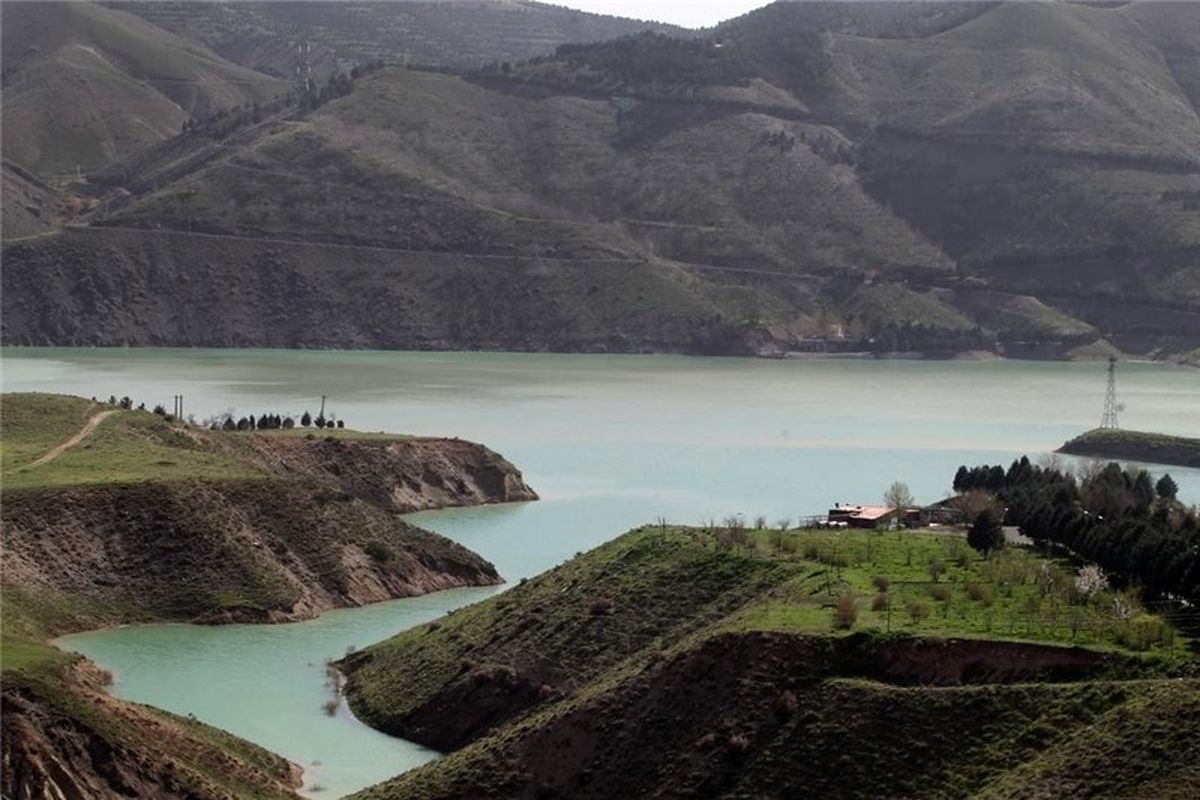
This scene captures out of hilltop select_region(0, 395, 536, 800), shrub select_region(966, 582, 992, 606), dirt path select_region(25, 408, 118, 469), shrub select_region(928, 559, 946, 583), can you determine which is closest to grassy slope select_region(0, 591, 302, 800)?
hilltop select_region(0, 395, 536, 800)

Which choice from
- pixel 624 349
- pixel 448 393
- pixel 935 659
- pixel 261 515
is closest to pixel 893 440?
pixel 448 393

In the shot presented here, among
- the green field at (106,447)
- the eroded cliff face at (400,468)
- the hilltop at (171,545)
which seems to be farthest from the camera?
the eroded cliff face at (400,468)

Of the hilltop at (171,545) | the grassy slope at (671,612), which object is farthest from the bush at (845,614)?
the hilltop at (171,545)

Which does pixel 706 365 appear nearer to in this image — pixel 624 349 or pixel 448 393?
pixel 624 349

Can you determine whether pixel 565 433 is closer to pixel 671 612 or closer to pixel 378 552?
pixel 378 552

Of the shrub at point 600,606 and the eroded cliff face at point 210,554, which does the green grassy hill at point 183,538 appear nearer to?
the eroded cliff face at point 210,554

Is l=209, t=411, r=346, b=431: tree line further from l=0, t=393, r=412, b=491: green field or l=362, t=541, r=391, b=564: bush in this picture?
l=362, t=541, r=391, b=564: bush
